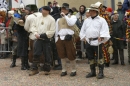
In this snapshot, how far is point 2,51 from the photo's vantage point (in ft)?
40.4

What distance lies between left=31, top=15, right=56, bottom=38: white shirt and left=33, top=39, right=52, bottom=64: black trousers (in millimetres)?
279

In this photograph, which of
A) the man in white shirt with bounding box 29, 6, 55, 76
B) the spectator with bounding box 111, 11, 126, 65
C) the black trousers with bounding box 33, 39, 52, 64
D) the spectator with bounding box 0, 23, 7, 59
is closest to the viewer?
the man in white shirt with bounding box 29, 6, 55, 76

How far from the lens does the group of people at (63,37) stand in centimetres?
860

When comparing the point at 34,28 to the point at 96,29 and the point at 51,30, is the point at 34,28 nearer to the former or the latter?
the point at 51,30

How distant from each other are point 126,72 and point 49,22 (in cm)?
266

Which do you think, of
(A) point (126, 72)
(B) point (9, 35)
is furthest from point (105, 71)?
(B) point (9, 35)

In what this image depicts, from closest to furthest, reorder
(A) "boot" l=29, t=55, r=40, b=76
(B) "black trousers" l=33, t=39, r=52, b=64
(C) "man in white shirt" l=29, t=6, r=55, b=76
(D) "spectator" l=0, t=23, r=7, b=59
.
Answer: (C) "man in white shirt" l=29, t=6, r=55, b=76 < (B) "black trousers" l=33, t=39, r=52, b=64 < (A) "boot" l=29, t=55, r=40, b=76 < (D) "spectator" l=0, t=23, r=7, b=59

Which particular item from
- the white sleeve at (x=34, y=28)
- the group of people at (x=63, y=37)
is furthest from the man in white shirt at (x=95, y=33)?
the white sleeve at (x=34, y=28)

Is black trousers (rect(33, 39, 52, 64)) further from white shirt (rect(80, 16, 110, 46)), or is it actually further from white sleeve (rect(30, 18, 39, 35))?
white shirt (rect(80, 16, 110, 46))

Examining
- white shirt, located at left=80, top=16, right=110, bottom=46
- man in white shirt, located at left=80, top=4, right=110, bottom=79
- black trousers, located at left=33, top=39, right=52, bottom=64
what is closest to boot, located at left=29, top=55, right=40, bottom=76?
black trousers, located at left=33, top=39, right=52, bottom=64

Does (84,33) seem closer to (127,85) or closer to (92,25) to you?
(92,25)

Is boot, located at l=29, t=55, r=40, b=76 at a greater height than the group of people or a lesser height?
lesser

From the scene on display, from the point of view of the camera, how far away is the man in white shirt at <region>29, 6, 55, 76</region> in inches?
357

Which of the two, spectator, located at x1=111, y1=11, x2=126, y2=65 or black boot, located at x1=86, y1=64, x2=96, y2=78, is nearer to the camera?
black boot, located at x1=86, y1=64, x2=96, y2=78
